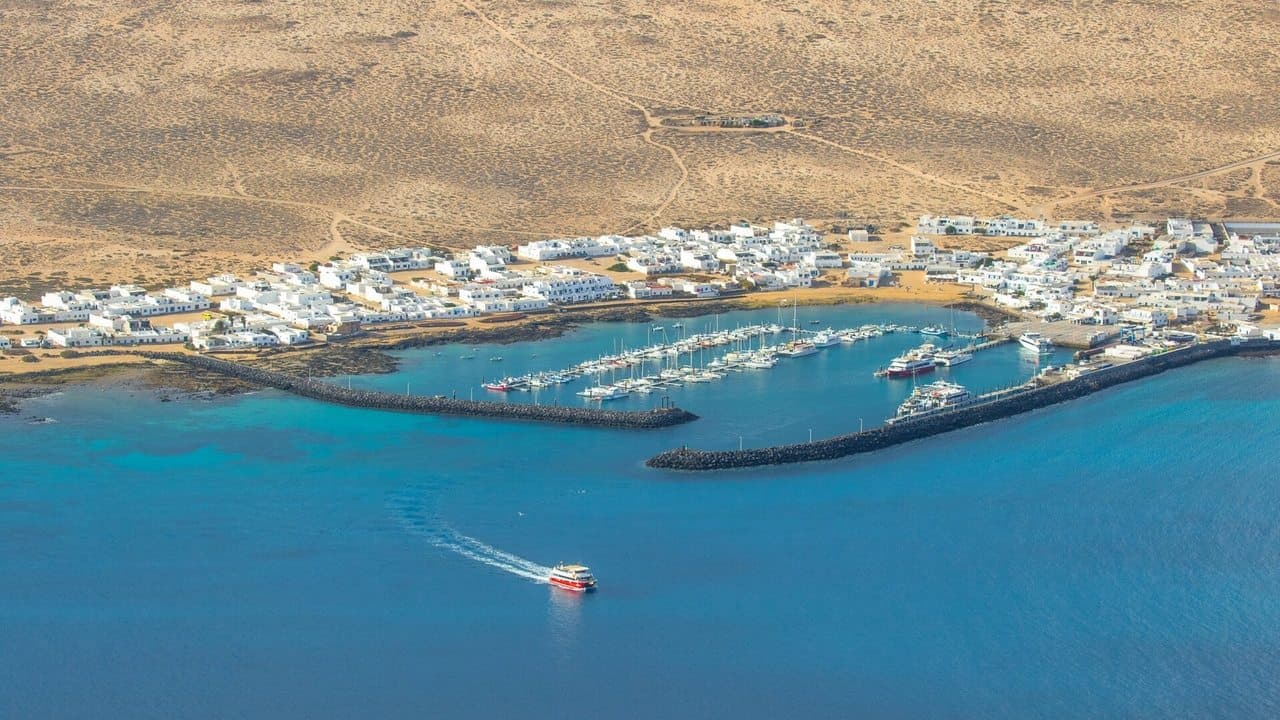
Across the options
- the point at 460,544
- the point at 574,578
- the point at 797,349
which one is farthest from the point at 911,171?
the point at 574,578

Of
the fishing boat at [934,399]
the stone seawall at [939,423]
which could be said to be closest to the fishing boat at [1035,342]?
the stone seawall at [939,423]

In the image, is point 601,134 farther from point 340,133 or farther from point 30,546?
point 30,546

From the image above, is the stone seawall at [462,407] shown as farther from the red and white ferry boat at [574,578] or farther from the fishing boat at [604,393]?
the red and white ferry boat at [574,578]

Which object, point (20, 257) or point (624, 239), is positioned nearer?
point (20, 257)

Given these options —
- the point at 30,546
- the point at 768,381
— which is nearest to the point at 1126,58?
the point at 768,381

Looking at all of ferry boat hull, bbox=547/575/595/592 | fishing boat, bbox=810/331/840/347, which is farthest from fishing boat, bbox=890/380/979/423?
ferry boat hull, bbox=547/575/595/592

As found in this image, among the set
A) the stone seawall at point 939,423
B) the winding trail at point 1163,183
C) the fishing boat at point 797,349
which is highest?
the winding trail at point 1163,183
